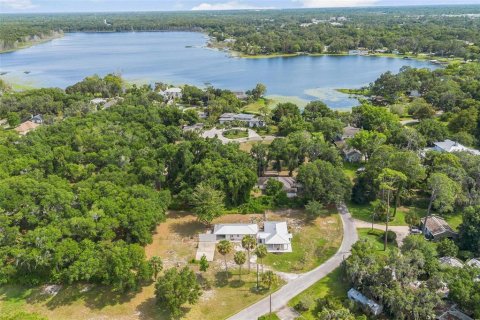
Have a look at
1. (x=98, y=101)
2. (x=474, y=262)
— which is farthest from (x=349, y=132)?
(x=98, y=101)

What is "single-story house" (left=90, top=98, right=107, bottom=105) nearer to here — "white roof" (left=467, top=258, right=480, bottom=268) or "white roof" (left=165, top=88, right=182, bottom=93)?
"white roof" (left=165, top=88, right=182, bottom=93)

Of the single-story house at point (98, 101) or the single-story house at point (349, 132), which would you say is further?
the single-story house at point (98, 101)

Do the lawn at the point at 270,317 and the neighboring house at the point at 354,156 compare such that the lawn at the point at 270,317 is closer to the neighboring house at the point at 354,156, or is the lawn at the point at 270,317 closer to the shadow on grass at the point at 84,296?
the shadow on grass at the point at 84,296

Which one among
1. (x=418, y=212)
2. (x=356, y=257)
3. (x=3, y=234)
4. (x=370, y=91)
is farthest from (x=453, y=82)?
(x=3, y=234)

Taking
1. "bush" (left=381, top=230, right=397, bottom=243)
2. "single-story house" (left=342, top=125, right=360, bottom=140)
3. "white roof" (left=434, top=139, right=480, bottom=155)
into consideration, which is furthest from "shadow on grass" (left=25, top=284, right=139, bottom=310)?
"white roof" (left=434, top=139, right=480, bottom=155)

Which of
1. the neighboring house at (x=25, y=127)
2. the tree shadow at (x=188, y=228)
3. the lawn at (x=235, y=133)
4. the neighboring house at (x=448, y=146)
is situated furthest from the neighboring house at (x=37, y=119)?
the neighboring house at (x=448, y=146)
